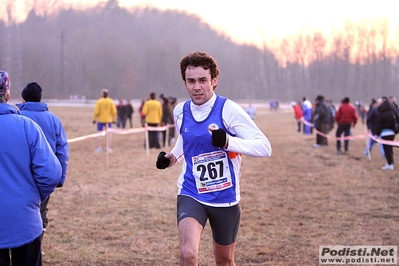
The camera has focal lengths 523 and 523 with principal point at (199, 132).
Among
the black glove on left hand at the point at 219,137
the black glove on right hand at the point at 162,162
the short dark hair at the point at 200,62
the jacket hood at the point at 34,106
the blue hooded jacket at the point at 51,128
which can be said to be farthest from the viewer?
the jacket hood at the point at 34,106

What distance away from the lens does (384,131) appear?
12.9 meters

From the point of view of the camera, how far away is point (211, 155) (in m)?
3.89

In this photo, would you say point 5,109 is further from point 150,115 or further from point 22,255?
point 150,115

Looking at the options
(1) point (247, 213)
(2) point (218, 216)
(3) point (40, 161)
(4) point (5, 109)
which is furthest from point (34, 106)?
(1) point (247, 213)

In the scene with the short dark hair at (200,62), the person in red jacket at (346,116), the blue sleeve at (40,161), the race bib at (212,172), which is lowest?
the person in red jacket at (346,116)

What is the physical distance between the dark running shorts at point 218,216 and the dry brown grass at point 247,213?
188 cm

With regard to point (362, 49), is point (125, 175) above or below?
below

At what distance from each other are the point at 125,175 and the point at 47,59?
2282 inches

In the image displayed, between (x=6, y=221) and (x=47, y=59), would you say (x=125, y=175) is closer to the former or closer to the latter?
(x=6, y=221)

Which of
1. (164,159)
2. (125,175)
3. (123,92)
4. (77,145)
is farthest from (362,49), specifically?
(164,159)

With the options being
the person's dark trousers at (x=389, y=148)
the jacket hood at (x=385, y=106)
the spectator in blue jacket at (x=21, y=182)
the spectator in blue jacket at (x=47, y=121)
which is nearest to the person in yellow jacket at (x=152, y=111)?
the jacket hood at (x=385, y=106)

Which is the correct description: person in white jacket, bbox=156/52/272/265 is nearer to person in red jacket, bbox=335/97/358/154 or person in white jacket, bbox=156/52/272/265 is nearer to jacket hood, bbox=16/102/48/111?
jacket hood, bbox=16/102/48/111

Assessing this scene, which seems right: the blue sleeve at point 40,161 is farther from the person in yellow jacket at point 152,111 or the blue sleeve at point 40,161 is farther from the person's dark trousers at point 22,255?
the person in yellow jacket at point 152,111

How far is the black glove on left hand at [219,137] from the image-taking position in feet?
11.8
